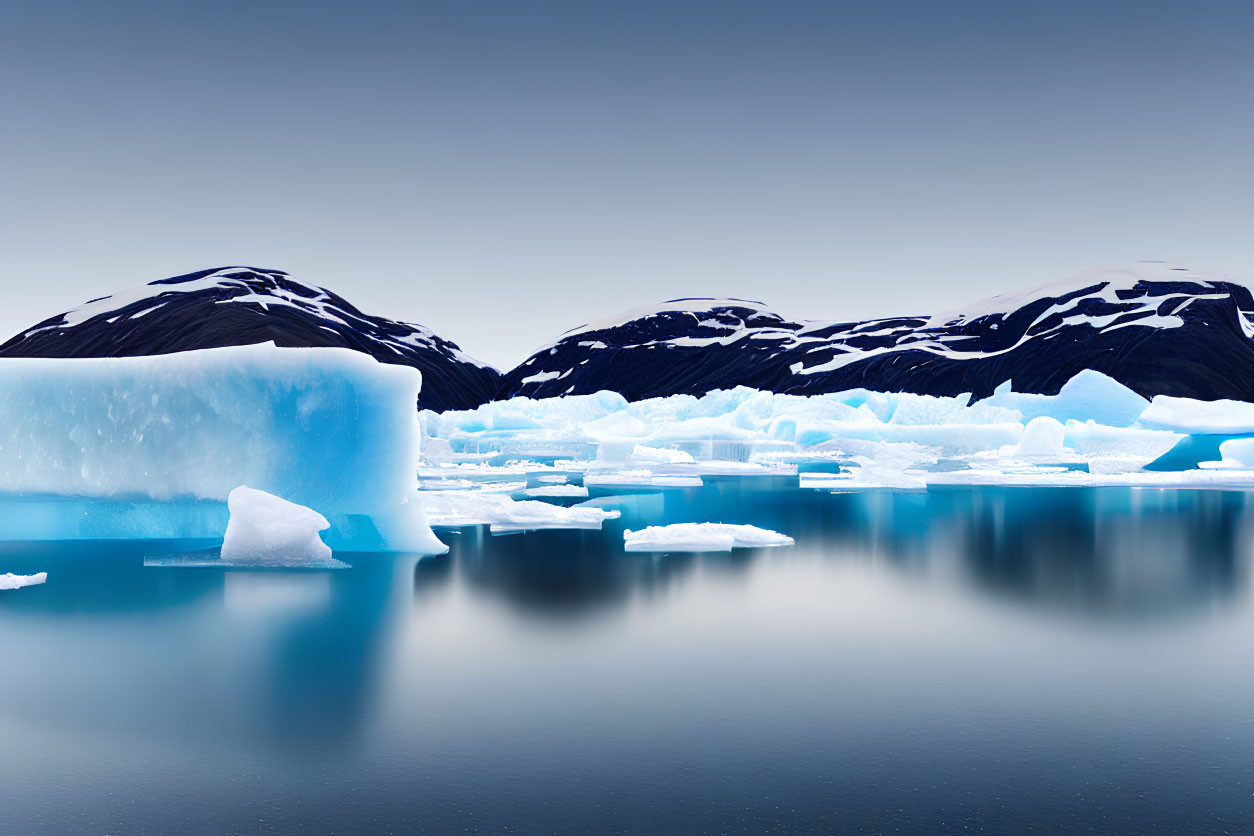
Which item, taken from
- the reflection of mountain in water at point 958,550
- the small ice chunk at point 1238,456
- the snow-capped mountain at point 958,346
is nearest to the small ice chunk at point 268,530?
the reflection of mountain in water at point 958,550

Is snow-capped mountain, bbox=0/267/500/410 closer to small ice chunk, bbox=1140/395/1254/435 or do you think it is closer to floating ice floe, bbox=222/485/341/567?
small ice chunk, bbox=1140/395/1254/435

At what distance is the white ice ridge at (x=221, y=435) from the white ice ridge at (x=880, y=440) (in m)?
9.22

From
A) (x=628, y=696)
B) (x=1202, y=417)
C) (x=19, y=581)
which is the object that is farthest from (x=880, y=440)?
(x=628, y=696)

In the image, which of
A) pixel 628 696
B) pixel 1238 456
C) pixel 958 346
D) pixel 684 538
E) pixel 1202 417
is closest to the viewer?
pixel 628 696

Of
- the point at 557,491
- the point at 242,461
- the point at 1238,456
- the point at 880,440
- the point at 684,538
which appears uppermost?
the point at 880,440

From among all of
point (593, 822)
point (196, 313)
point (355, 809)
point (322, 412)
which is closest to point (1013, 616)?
point (593, 822)

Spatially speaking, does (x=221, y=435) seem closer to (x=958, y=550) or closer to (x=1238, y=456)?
(x=958, y=550)

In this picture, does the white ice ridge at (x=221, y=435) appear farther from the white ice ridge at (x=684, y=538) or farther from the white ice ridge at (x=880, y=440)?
the white ice ridge at (x=880, y=440)

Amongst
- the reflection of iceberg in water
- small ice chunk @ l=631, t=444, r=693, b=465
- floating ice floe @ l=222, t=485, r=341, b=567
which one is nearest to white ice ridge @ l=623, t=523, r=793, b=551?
the reflection of iceberg in water

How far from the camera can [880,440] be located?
23.2m

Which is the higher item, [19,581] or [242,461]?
[242,461]

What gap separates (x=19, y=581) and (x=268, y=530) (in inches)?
60.3

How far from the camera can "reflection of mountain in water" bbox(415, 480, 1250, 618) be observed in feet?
21.4

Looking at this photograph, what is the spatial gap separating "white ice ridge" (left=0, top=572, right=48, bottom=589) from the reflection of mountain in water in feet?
7.91
